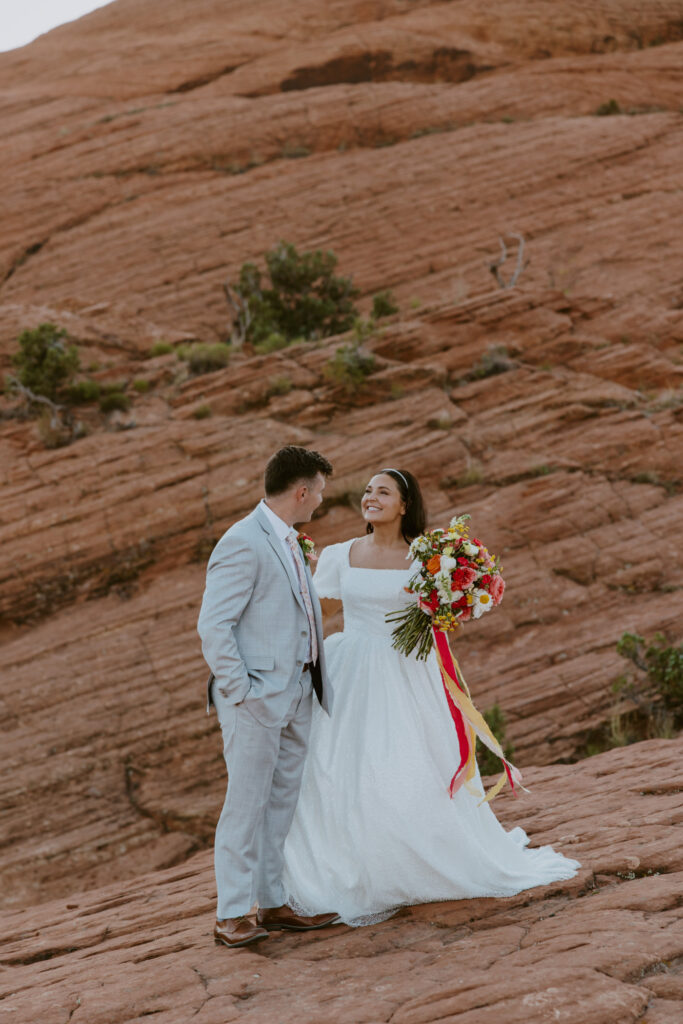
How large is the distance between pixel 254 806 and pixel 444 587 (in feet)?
5.37

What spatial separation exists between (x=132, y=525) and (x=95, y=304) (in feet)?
35.1

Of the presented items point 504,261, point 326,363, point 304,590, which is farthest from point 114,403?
point 304,590

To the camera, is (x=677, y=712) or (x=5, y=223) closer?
(x=677, y=712)

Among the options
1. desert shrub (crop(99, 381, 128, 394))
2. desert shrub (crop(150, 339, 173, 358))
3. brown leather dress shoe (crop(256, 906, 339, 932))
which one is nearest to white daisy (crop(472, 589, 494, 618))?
brown leather dress shoe (crop(256, 906, 339, 932))

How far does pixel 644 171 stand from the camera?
26453 millimetres

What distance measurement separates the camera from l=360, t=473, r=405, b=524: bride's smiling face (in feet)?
18.7

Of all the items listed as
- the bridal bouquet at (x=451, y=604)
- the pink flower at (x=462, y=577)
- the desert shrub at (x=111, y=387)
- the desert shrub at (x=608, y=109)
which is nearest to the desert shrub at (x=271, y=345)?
the desert shrub at (x=111, y=387)

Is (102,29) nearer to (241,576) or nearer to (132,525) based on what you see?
(132,525)

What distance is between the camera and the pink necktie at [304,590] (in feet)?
16.8

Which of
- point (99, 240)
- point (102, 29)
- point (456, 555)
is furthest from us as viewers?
point (102, 29)

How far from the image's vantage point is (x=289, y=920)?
4961mm

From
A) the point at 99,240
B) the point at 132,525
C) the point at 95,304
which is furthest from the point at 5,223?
the point at 132,525

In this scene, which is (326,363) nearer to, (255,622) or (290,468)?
(290,468)

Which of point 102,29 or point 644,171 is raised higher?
point 102,29
